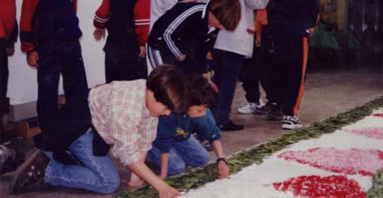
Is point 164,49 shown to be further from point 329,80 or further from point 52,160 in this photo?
point 329,80

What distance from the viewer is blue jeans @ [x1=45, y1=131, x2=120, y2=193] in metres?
2.61

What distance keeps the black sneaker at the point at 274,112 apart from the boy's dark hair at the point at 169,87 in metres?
2.51

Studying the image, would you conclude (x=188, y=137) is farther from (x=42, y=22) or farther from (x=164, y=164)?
(x=42, y=22)

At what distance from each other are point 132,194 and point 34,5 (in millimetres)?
1377

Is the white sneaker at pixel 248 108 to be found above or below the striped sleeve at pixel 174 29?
below

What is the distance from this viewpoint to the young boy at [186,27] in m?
3.10

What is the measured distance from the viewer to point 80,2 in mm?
3938

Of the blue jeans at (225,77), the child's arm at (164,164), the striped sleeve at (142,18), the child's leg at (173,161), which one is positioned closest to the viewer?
the child's arm at (164,164)

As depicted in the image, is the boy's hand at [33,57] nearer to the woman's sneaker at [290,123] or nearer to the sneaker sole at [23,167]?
the sneaker sole at [23,167]

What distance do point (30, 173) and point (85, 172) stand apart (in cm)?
28

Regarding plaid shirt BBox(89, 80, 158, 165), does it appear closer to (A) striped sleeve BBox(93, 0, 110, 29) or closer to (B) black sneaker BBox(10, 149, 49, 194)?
(B) black sneaker BBox(10, 149, 49, 194)

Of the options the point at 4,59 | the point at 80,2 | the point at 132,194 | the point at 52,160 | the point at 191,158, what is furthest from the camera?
the point at 80,2

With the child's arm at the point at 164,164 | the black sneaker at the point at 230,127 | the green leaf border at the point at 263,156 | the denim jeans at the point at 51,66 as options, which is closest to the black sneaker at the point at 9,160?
the denim jeans at the point at 51,66

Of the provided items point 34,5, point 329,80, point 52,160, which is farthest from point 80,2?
point 329,80
